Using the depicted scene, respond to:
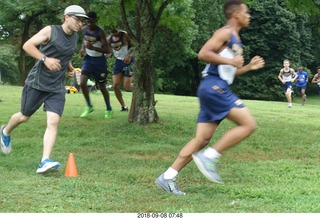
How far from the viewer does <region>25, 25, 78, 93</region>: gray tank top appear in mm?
5996

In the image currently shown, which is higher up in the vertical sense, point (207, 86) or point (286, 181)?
point (207, 86)

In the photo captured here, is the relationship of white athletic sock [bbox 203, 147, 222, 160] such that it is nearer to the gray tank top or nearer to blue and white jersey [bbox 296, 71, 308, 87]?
the gray tank top

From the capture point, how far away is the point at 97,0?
11.1 meters


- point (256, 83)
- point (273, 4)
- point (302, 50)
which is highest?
point (273, 4)

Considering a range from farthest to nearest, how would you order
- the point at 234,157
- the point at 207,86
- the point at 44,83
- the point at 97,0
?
the point at 97,0
the point at 234,157
the point at 44,83
the point at 207,86

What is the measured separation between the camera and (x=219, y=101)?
4.82 m

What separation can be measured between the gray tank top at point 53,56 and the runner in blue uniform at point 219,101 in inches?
75.9

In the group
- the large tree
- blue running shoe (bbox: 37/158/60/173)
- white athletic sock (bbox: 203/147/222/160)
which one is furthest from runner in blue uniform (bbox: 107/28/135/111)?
white athletic sock (bbox: 203/147/222/160)

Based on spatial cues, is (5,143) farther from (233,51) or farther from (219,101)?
(233,51)

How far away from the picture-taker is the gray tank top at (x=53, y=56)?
600cm

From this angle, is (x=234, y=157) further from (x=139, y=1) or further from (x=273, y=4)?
(x=273, y=4)

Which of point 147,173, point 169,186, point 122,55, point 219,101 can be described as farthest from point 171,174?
point 122,55

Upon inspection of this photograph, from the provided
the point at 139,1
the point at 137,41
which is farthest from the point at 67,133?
the point at 139,1

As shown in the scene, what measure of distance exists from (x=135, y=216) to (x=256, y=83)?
41.8 m
